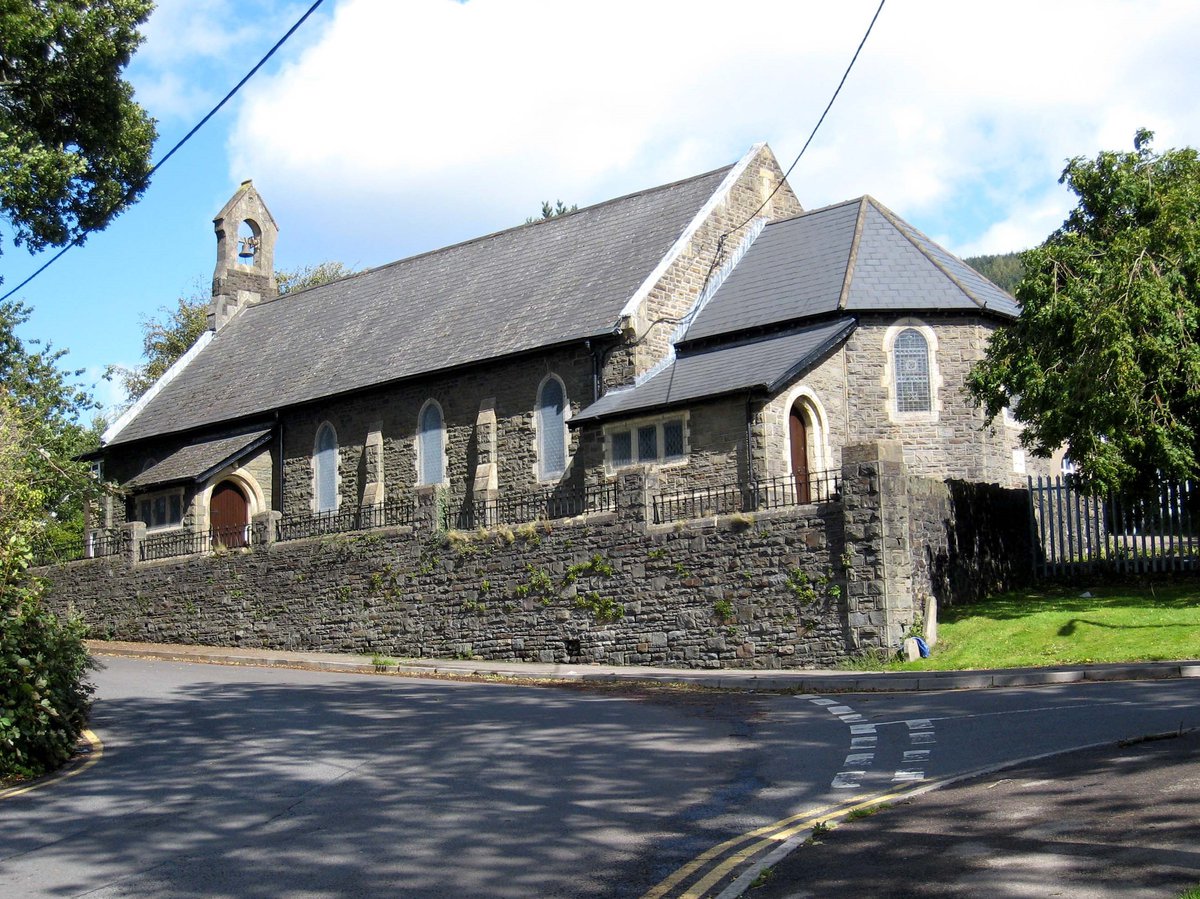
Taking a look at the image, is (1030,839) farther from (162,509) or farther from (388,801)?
(162,509)

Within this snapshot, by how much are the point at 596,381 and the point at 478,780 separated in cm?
1905

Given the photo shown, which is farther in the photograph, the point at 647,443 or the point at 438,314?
the point at 438,314

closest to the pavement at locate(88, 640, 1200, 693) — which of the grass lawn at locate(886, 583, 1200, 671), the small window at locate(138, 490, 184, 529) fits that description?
the grass lawn at locate(886, 583, 1200, 671)

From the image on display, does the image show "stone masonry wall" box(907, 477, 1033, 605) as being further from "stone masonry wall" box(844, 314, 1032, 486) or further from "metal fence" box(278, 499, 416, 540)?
"metal fence" box(278, 499, 416, 540)

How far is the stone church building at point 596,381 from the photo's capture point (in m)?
27.2

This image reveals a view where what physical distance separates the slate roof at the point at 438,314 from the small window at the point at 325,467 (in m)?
1.20

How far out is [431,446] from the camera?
33.4 m

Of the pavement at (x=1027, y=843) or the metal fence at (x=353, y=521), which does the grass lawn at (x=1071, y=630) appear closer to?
the pavement at (x=1027, y=843)

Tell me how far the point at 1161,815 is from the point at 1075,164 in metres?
17.3

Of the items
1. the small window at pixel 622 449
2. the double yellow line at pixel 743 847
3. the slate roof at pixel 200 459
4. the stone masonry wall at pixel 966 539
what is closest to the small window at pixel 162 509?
the slate roof at pixel 200 459

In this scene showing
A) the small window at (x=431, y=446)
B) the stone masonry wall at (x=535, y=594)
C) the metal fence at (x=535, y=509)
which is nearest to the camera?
the stone masonry wall at (x=535, y=594)

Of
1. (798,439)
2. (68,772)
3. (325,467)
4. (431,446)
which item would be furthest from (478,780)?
(325,467)

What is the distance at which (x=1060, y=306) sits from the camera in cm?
2155

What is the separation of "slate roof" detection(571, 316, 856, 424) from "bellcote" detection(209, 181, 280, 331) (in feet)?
72.2
